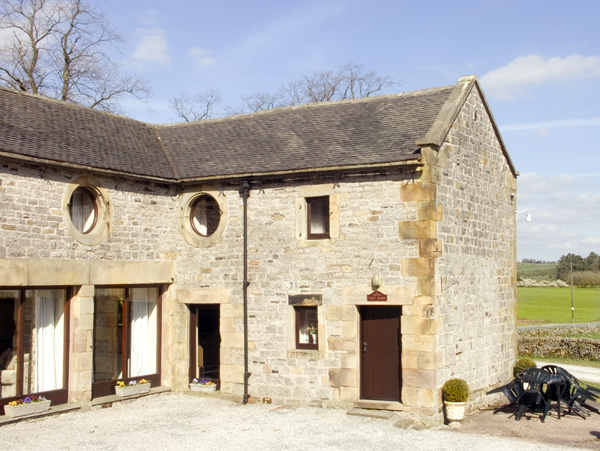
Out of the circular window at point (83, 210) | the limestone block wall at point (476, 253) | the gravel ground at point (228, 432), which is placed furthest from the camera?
the circular window at point (83, 210)

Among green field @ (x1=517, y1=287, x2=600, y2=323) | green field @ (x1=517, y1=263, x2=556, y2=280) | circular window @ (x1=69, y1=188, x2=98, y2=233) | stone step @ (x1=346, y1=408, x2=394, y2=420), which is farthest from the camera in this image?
green field @ (x1=517, y1=263, x2=556, y2=280)

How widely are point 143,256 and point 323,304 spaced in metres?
4.17

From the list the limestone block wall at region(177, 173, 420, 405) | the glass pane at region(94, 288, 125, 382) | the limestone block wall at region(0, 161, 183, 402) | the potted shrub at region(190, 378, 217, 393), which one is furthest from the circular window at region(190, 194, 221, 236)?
the potted shrub at region(190, 378, 217, 393)

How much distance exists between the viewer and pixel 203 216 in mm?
16422

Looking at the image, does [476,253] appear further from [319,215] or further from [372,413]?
[372,413]

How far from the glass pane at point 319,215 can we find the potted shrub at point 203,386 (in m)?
4.20

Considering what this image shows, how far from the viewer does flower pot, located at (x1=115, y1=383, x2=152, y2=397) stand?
14.7 meters

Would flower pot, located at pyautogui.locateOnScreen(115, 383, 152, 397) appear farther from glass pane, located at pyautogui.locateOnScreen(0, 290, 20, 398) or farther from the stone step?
the stone step

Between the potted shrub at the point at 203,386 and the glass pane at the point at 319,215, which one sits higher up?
the glass pane at the point at 319,215

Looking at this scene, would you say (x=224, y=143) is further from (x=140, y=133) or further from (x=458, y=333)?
(x=458, y=333)

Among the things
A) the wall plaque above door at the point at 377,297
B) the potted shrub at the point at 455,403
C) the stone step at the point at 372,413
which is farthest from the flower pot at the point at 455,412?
the wall plaque above door at the point at 377,297

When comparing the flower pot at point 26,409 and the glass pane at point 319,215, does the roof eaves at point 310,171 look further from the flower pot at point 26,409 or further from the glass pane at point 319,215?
the flower pot at point 26,409

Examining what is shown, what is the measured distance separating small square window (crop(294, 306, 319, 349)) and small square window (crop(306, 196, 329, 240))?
1531mm

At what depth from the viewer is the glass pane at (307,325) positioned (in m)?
14.8
